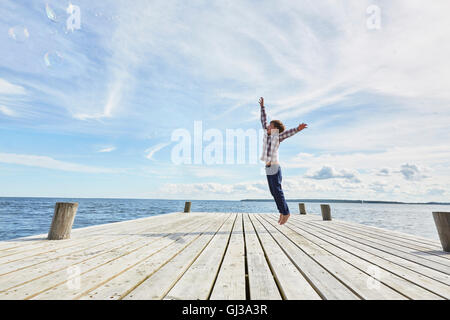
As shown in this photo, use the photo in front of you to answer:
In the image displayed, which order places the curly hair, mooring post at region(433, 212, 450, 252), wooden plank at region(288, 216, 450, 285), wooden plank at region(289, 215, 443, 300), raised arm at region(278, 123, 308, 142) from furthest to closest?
the curly hair, raised arm at region(278, 123, 308, 142), mooring post at region(433, 212, 450, 252), wooden plank at region(288, 216, 450, 285), wooden plank at region(289, 215, 443, 300)

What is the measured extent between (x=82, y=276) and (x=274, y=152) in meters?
4.11

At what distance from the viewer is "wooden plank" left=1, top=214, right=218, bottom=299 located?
1766 mm

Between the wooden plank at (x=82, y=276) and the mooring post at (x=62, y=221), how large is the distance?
1426 mm

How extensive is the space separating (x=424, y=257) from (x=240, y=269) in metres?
2.57

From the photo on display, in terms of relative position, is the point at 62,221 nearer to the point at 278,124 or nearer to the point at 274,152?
the point at 274,152

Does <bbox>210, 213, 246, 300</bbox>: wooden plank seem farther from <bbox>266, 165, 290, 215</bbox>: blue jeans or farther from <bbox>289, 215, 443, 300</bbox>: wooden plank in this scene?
<bbox>266, 165, 290, 215</bbox>: blue jeans

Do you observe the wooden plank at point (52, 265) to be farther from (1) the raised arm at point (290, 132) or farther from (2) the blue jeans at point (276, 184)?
(1) the raised arm at point (290, 132)

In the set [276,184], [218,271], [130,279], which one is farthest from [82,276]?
[276,184]

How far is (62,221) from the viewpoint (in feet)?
13.9

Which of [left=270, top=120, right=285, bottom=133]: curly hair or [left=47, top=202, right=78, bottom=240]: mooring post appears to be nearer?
[left=47, top=202, right=78, bottom=240]: mooring post

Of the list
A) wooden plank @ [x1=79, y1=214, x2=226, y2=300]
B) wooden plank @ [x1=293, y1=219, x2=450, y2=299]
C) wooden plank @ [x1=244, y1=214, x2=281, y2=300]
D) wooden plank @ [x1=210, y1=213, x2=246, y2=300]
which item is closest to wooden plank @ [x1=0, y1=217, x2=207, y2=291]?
wooden plank @ [x1=79, y1=214, x2=226, y2=300]

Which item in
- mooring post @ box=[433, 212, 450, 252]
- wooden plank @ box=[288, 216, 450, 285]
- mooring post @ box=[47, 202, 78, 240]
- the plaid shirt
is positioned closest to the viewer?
wooden plank @ box=[288, 216, 450, 285]
